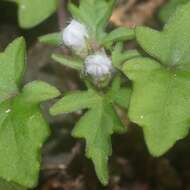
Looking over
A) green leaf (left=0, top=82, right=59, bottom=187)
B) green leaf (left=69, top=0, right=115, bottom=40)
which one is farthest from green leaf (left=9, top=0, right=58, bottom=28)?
green leaf (left=0, top=82, right=59, bottom=187)

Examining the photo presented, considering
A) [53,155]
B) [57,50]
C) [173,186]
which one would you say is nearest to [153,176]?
[173,186]

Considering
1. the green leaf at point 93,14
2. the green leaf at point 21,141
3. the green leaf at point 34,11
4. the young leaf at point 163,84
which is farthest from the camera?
the green leaf at point 34,11

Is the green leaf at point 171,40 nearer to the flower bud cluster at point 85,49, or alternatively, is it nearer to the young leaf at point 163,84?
the young leaf at point 163,84

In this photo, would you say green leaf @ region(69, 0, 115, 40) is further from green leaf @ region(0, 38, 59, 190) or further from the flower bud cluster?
green leaf @ region(0, 38, 59, 190)

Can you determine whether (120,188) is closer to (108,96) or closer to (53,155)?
(53,155)

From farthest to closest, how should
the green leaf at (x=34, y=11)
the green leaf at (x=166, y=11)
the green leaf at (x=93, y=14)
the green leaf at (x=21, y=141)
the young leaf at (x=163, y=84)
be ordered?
the green leaf at (x=166, y=11)
the green leaf at (x=34, y=11)
the green leaf at (x=93, y=14)
the green leaf at (x=21, y=141)
the young leaf at (x=163, y=84)

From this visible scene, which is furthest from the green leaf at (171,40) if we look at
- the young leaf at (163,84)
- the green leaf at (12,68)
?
the green leaf at (12,68)

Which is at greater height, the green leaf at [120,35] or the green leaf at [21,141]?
the green leaf at [120,35]
